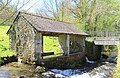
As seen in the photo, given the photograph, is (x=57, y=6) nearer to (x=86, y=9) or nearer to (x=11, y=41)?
(x=86, y=9)

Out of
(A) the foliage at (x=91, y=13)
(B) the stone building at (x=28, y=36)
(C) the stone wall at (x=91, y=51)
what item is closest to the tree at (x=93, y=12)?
(A) the foliage at (x=91, y=13)

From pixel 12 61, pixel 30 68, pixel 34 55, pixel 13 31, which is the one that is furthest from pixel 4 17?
pixel 13 31

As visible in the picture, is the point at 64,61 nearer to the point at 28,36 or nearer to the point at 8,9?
the point at 28,36

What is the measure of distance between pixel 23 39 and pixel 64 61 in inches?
187

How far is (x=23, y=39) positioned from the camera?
714 inches

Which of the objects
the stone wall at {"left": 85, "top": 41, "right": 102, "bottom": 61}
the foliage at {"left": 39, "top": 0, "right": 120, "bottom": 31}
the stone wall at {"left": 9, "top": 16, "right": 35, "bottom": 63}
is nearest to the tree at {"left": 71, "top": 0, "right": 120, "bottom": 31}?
the foliage at {"left": 39, "top": 0, "right": 120, "bottom": 31}

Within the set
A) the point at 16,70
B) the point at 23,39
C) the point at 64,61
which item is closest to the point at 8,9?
the point at 16,70

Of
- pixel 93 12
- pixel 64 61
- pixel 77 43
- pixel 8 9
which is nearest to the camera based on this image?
pixel 8 9

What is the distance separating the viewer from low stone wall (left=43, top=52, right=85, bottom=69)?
17728 millimetres

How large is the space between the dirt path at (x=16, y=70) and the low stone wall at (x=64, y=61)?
200cm

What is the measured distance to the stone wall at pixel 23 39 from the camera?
56.4 feet

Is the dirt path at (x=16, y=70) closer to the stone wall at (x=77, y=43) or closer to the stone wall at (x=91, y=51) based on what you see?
the stone wall at (x=77, y=43)

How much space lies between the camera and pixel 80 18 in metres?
33.4

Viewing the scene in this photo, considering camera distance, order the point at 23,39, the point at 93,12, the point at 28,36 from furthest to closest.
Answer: the point at 93,12
the point at 23,39
the point at 28,36
